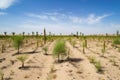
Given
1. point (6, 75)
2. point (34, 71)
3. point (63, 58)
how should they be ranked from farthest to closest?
point (63, 58)
point (34, 71)
point (6, 75)

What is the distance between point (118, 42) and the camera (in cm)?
3528

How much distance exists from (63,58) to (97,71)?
20.3 ft

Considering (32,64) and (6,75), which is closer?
(6,75)

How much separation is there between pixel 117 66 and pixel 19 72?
9.48 meters

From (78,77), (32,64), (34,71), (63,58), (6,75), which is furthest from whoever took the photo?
(63,58)

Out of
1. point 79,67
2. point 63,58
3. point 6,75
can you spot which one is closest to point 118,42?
point 63,58

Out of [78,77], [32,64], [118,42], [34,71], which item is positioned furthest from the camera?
[118,42]

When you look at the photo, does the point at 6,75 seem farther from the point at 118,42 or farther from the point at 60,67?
the point at 118,42

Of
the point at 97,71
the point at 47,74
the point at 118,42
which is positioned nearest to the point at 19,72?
the point at 47,74

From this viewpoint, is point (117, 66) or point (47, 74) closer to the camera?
point (47, 74)

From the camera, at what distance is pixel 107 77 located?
14.6 meters

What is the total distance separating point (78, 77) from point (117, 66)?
5830mm

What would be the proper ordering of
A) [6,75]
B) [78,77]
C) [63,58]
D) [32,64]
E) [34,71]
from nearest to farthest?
[78,77] < [6,75] < [34,71] < [32,64] < [63,58]

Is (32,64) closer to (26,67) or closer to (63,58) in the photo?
(26,67)
